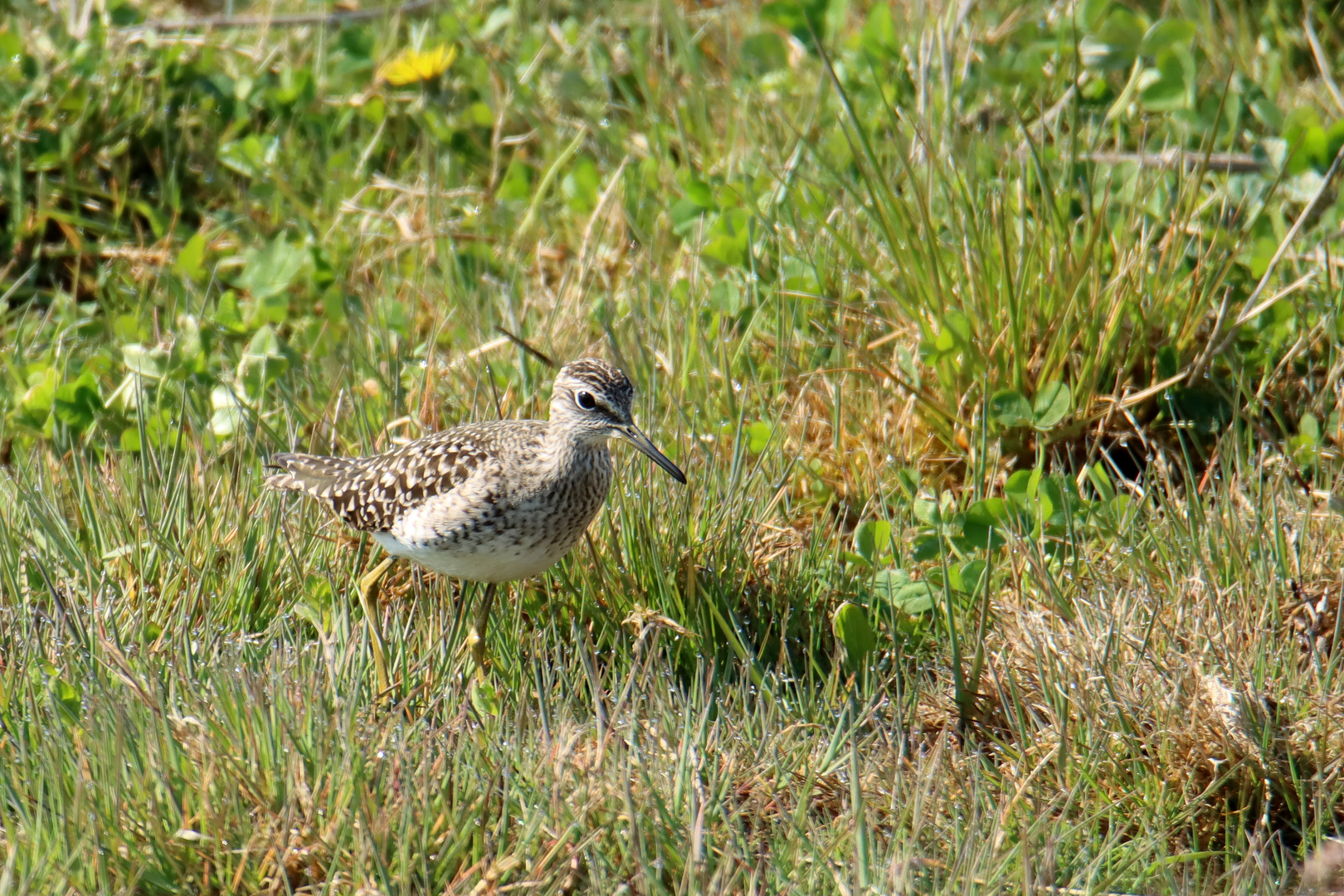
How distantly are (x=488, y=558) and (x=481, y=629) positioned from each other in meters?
0.28

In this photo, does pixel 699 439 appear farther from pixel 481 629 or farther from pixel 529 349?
pixel 481 629

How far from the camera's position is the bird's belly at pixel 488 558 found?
4078 mm

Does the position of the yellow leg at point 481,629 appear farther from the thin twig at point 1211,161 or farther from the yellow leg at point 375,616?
the thin twig at point 1211,161

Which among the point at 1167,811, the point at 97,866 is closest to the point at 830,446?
the point at 1167,811

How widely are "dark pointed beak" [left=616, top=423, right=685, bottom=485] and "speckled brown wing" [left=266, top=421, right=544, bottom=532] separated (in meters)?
0.36

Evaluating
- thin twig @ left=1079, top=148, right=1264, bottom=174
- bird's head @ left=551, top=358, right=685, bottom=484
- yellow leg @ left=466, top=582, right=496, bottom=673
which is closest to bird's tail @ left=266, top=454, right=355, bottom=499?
yellow leg @ left=466, top=582, right=496, bottom=673

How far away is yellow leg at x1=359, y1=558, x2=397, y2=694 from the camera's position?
389cm

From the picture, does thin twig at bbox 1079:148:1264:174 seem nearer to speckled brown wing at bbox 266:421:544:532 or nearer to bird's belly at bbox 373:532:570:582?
speckled brown wing at bbox 266:421:544:532

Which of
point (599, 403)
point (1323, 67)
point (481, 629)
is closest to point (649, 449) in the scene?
point (599, 403)

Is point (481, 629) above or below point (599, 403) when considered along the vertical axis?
below

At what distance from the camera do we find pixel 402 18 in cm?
762

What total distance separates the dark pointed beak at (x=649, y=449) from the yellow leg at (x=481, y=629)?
0.66m

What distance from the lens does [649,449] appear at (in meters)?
4.14

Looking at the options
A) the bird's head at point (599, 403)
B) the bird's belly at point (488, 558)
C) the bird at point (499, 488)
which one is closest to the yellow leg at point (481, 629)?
the bird at point (499, 488)
